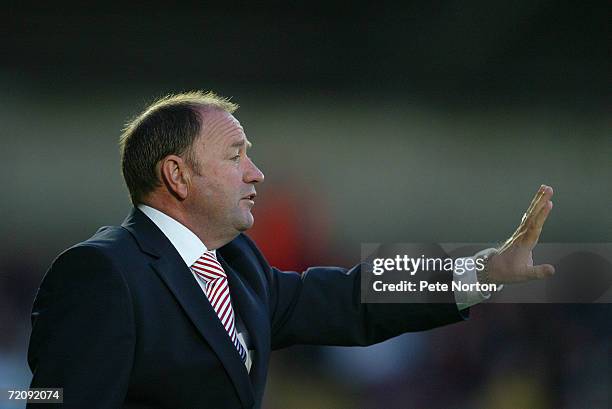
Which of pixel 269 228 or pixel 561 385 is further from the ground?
pixel 269 228

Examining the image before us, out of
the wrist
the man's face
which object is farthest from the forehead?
the wrist

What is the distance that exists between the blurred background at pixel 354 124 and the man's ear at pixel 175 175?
1916 millimetres

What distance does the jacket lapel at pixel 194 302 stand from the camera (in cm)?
128

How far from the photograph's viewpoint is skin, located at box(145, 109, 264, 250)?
1.41 m

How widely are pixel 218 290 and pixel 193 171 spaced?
21 centimetres

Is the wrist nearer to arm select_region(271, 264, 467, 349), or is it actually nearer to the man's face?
arm select_region(271, 264, 467, 349)

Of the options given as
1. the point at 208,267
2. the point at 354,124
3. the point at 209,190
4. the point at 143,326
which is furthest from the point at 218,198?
the point at 354,124

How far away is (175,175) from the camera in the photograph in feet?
4.63

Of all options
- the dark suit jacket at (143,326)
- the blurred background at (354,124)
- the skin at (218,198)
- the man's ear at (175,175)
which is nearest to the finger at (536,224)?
the skin at (218,198)

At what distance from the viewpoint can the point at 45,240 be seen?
328cm

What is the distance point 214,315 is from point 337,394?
6.31ft

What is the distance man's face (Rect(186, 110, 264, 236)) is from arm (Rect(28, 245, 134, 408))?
0.25 metres

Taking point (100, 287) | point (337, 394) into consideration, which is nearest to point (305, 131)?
point (337, 394)

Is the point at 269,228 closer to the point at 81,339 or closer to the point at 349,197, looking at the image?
the point at 349,197
